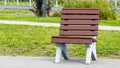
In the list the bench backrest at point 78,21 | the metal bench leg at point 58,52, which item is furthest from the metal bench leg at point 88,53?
the bench backrest at point 78,21

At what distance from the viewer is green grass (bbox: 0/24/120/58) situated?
10.0m

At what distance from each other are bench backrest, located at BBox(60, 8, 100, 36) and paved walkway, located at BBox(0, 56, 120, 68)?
1.79 feet

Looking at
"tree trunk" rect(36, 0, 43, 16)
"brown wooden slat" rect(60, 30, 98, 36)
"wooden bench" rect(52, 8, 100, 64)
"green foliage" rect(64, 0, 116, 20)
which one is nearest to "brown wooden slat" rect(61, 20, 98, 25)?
"wooden bench" rect(52, 8, 100, 64)

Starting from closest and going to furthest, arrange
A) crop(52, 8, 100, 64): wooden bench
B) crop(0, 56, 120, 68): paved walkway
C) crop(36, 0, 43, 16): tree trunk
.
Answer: crop(0, 56, 120, 68): paved walkway
crop(52, 8, 100, 64): wooden bench
crop(36, 0, 43, 16): tree trunk

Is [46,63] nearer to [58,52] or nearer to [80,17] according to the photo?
[58,52]

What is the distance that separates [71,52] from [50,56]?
675mm

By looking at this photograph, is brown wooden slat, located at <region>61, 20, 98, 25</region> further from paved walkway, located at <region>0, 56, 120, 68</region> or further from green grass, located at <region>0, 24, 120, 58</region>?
green grass, located at <region>0, 24, 120, 58</region>

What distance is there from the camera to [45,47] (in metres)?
10.8

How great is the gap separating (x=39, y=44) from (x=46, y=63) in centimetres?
275

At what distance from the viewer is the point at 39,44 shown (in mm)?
11195

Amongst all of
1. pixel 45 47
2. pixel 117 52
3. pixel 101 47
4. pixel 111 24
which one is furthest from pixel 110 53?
pixel 111 24

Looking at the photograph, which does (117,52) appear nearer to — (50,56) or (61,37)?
(50,56)

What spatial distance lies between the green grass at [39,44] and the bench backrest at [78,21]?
2.95 feet

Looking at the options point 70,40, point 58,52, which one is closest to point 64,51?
point 58,52
